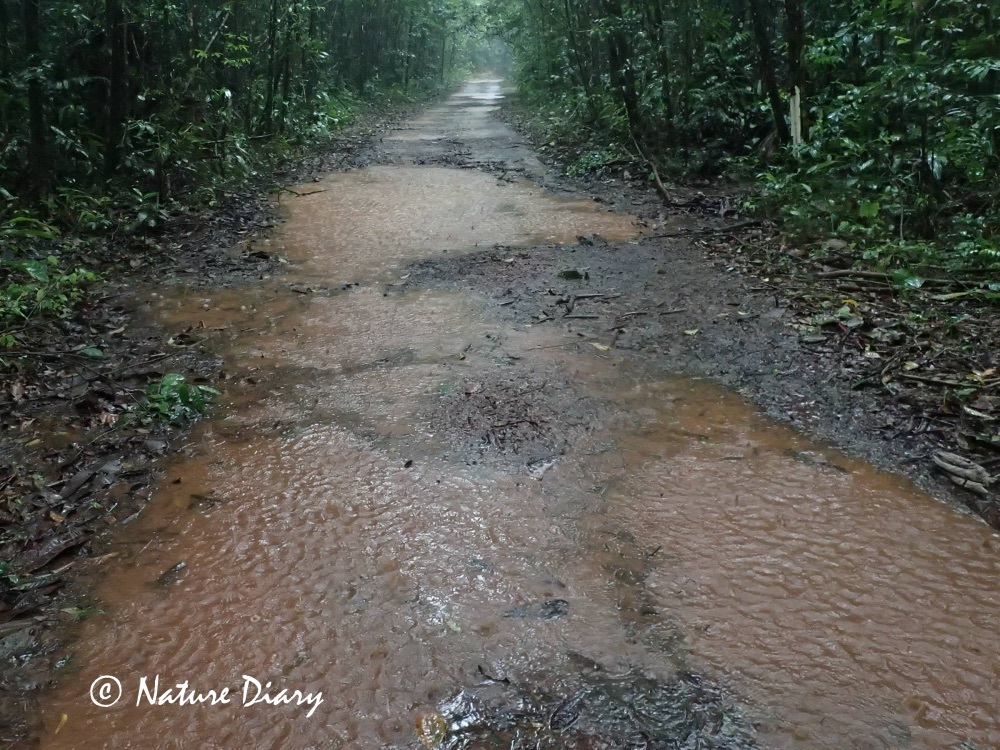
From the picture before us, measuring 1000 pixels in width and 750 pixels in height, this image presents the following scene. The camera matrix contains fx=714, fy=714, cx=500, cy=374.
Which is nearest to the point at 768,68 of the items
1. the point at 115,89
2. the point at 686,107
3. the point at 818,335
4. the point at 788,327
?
the point at 686,107

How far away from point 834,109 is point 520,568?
7.43 metres

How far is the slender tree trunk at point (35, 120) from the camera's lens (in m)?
7.34

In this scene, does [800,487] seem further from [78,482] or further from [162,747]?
[78,482]

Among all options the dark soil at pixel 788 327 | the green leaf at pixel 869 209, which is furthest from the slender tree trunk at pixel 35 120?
the green leaf at pixel 869 209

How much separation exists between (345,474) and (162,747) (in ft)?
5.09

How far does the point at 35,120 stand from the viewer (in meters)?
7.42

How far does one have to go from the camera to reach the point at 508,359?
474 cm

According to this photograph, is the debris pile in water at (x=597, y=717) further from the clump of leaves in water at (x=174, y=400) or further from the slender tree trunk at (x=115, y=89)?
the slender tree trunk at (x=115, y=89)

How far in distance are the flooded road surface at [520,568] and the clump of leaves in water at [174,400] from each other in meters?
0.19

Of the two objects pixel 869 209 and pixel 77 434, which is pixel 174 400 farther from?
pixel 869 209

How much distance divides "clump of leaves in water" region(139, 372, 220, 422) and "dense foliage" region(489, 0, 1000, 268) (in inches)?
204

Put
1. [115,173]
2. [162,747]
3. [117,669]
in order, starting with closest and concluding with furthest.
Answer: [162,747] → [117,669] → [115,173]

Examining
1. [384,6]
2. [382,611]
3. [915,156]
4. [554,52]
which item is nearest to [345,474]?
[382,611]


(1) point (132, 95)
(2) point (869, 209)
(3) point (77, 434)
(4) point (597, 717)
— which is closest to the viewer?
(4) point (597, 717)
